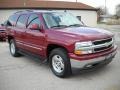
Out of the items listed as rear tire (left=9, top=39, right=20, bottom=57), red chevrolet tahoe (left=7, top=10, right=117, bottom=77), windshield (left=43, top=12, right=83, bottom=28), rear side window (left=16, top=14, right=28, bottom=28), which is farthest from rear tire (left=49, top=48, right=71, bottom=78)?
rear tire (left=9, top=39, right=20, bottom=57)

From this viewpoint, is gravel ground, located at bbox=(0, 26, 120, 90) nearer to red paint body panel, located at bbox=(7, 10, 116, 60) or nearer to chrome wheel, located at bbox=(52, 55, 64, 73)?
chrome wheel, located at bbox=(52, 55, 64, 73)

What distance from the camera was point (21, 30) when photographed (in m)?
7.89

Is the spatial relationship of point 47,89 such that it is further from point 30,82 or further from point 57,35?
point 57,35

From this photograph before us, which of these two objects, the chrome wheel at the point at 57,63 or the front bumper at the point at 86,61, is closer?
the front bumper at the point at 86,61

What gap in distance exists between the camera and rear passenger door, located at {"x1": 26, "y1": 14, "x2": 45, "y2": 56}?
6.65m

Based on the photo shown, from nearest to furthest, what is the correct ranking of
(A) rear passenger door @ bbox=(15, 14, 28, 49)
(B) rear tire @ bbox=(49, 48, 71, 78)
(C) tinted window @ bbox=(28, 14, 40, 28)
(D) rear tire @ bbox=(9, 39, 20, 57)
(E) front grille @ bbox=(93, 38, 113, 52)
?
(E) front grille @ bbox=(93, 38, 113, 52)
(B) rear tire @ bbox=(49, 48, 71, 78)
(C) tinted window @ bbox=(28, 14, 40, 28)
(A) rear passenger door @ bbox=(15, 14, 28, 49)
(D) rear tire @ bbox=(9, 39, 20, 57)

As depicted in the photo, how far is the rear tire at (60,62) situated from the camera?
228 inches

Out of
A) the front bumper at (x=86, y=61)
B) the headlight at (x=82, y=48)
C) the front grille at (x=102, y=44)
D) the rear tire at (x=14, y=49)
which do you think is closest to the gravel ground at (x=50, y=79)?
the front bumper at (x=86, y=61)

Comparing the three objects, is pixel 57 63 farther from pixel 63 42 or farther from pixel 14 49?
pixel 14 49

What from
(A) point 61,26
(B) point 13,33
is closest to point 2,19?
(B) point 13,33

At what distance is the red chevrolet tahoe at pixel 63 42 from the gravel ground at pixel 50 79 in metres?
0.37

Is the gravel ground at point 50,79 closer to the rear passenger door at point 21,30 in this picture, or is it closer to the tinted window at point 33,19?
the rear passenger door at point 21,30

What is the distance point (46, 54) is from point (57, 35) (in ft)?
2.98

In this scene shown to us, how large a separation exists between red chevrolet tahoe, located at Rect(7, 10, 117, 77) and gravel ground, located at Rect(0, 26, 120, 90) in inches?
14.5
